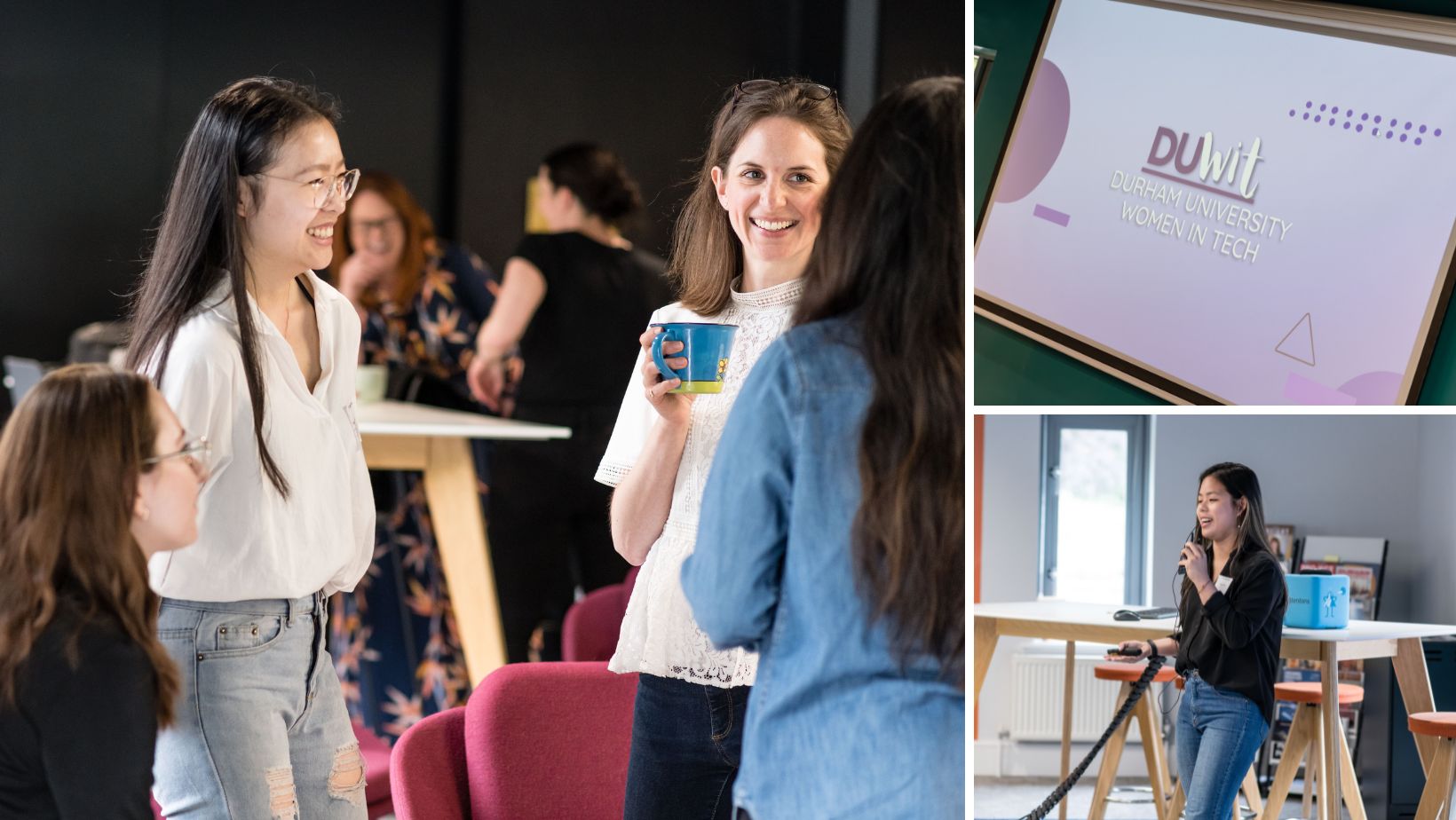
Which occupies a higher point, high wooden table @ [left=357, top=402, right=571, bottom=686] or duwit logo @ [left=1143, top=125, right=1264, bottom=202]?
duwit logo @ [left=1143, top=125, right=1264, bottom=202]

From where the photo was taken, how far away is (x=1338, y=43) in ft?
5.28

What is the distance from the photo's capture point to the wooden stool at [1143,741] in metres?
1.62

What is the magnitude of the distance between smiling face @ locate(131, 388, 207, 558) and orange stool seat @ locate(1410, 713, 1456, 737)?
1.39 meters

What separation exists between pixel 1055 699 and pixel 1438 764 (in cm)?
47

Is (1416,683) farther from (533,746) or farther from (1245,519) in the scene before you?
(533,746)

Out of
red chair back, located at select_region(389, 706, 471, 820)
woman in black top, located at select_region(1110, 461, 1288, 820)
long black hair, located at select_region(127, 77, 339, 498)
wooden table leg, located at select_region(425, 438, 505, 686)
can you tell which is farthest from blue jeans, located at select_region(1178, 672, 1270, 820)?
wooden table leg, located at select_region(425, 438, 505, 686)

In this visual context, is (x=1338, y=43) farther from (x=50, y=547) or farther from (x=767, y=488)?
(x=50, y=547)

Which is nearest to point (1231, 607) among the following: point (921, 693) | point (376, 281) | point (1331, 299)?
point (1331, 299)

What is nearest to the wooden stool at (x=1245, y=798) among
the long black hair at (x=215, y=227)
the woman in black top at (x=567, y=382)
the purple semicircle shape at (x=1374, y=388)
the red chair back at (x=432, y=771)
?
the purple semicircle shape at (x=1374, y=388)

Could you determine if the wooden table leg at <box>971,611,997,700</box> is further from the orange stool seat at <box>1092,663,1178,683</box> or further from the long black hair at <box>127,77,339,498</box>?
the long black hair at <box>127,77,339,498</box>

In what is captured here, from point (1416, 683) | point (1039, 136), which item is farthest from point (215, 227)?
point (1416, 683)

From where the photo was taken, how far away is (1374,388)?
1624mm

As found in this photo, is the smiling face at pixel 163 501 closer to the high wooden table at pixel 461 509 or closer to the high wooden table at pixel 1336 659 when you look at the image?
the high wooden table at pixel 1336 659

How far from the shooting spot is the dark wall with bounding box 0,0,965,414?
555 centimetres
